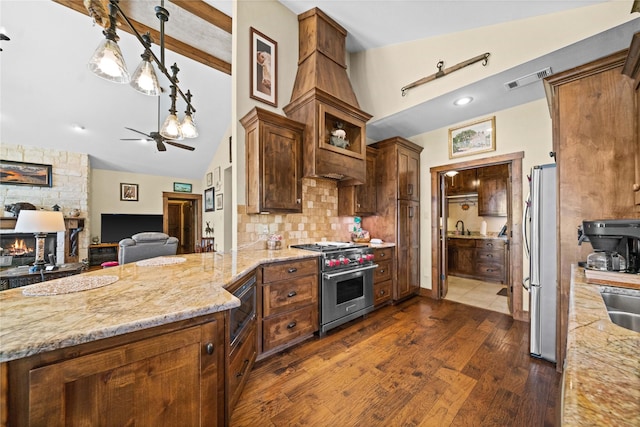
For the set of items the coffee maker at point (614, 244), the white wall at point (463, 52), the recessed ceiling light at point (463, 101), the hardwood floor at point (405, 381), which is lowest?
the hardwood floor at point (405, 381)

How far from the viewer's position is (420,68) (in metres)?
2.84

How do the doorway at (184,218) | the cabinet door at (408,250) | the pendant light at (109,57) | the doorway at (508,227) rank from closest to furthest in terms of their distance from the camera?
the pendant light at (109,57) → the doorway at (508,227) → the cabinet door at (408,250) → the doorway at (184,218)

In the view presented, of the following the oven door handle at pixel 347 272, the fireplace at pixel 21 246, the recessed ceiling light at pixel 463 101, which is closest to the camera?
the oven door handle at pixel 347 272

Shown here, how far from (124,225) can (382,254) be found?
6.76m

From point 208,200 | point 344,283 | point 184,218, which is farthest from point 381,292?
point 184,218

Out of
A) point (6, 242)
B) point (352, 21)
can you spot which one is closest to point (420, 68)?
point (352, 21)

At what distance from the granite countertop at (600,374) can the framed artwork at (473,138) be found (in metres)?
3.02

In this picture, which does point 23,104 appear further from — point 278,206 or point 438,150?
point 438,150

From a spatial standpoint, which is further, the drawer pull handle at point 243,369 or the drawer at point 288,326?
the drawer at point 288,326

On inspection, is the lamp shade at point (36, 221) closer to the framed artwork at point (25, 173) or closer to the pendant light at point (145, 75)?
the pendant light at point (145, 75)

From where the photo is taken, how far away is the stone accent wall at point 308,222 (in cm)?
260

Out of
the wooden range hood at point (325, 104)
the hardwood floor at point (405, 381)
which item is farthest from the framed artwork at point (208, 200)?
the hardwood floor at point (405, 381)

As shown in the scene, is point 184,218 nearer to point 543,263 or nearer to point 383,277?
point 383,277

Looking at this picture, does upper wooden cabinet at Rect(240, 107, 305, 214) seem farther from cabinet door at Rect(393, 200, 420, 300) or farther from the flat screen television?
the flat screen television
